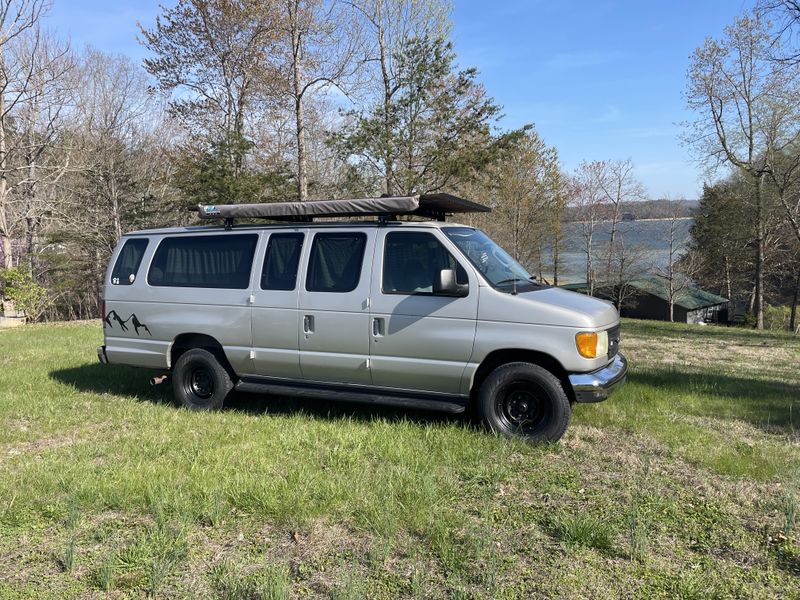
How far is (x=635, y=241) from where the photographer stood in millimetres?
42938

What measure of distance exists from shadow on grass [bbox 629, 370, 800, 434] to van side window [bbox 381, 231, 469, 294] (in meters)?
3.36

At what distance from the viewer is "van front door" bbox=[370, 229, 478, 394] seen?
205 inches

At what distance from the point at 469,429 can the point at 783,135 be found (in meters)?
22.9

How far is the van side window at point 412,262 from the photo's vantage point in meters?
5.38

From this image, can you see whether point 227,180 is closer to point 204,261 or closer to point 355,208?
point 204,261

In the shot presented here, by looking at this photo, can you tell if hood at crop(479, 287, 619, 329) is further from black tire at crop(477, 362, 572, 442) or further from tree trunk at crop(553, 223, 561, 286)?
tree trunk at crop(553, 223, 561, 286)

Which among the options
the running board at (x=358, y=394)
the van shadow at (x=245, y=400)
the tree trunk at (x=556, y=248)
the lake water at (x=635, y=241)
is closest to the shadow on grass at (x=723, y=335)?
the van shadow at (x=245, y=400)

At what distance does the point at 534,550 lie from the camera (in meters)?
3.27

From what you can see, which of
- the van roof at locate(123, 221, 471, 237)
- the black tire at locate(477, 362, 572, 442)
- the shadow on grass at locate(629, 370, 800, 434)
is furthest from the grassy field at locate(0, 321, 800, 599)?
the van roof at locate(123, 221, 471, 237)

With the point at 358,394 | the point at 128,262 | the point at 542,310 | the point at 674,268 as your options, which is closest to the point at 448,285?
the point at 542,310

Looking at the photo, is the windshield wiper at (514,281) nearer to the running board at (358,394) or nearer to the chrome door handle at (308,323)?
the running board at (358,394)

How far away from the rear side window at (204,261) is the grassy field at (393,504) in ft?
4.94

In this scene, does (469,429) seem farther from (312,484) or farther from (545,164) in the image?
(545,164)

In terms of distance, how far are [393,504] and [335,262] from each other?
2.79m
